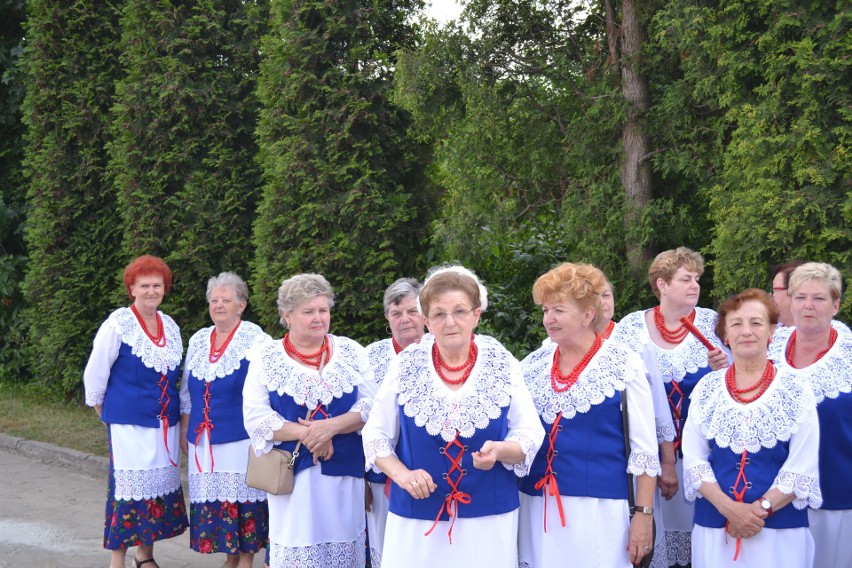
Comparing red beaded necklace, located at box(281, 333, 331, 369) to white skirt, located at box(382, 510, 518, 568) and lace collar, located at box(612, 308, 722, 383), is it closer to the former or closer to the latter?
white skirt, located at box(382, 510, 518, 568)

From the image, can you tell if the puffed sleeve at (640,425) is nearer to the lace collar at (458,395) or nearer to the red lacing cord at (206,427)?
the lace collar at (458,395)

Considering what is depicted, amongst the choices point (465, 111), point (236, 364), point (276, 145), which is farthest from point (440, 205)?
point (236, 364)

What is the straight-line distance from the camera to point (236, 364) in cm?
552

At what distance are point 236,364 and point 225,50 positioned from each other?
205 inches

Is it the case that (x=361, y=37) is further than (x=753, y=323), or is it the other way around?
(x=361, y=37)

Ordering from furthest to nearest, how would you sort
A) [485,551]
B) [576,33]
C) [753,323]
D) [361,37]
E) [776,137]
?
[361,37], [576,33], [776,137], [753,323], [485,551]

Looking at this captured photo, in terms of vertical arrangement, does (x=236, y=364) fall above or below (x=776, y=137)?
below

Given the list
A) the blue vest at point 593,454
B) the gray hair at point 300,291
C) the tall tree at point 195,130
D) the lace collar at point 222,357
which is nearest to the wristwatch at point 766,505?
the blue vest at point 593,454

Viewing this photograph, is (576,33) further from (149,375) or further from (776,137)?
(149,375)

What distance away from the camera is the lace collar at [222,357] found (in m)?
5.53

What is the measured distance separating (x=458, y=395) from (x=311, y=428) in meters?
1.06

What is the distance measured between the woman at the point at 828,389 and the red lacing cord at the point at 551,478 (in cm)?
111

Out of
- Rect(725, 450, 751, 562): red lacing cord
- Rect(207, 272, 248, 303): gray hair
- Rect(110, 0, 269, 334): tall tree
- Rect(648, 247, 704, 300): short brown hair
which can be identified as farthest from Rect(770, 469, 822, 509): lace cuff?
Rect(110, 0, 269, 334): tall tree

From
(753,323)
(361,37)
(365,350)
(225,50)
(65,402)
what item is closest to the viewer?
(753,323)
